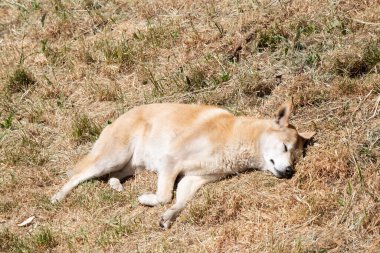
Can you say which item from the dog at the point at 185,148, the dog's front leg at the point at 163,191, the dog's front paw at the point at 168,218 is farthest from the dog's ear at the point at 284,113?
the dog's front paw at the point at 168,218

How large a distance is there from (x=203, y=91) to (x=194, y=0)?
2216mm

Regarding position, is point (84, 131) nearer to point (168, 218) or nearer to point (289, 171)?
point (168, 218)

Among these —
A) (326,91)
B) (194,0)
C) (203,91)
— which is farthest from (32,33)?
(326,91)

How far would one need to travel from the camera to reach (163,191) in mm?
6930

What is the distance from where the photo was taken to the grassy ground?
20.3ft

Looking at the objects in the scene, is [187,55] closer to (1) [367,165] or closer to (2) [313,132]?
(2) [313,132]

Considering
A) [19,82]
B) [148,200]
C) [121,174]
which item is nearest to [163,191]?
[148,200]

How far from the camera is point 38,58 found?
9.81 metres

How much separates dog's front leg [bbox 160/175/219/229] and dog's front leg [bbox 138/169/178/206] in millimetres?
92

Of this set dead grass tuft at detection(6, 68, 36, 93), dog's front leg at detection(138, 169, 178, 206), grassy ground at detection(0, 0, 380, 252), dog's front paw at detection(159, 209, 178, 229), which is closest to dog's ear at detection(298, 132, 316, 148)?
grassy ground at detection(0, 0, 380, 252)

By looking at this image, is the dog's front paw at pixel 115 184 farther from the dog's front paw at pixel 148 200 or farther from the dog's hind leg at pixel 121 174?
the dog's front paw at pixel 148 200

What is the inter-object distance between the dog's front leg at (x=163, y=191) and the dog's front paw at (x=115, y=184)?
1.17ft

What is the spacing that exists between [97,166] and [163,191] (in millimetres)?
843

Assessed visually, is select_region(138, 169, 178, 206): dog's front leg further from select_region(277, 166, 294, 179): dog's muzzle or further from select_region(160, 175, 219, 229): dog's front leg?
select_region(277, 166, 294, 179): dog's muzzle
